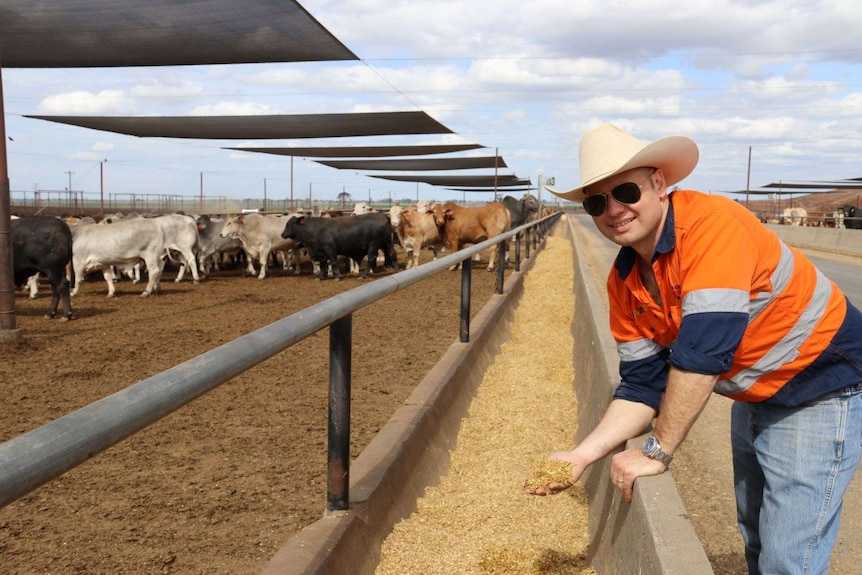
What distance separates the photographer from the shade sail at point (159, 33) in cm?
929

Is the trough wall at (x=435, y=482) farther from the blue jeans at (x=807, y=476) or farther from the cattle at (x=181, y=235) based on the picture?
the cattle at (x=181, y=235)

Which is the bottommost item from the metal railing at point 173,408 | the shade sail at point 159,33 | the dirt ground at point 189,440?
the dirt ground at point 189,440

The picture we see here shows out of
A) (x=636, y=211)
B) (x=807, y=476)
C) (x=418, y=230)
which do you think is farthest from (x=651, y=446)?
(x=418, y=230)

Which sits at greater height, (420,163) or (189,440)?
(420,163)

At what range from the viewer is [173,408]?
1.51 metres

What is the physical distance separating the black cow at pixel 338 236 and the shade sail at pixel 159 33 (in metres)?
6.21

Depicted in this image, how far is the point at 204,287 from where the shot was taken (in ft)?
50.7

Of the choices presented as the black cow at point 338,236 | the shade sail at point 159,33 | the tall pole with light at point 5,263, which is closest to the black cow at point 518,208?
the black cow at point 338,236

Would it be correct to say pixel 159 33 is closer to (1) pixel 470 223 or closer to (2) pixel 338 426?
(2) pixel 338 426

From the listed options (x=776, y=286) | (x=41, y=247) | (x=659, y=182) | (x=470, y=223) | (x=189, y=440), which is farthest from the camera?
(x=470, y=223)

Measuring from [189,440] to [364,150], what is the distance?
1811cm

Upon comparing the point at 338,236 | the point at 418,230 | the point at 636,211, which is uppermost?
the point at 636,211

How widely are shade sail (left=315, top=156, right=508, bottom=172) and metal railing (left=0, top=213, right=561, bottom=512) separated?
23.0 meters

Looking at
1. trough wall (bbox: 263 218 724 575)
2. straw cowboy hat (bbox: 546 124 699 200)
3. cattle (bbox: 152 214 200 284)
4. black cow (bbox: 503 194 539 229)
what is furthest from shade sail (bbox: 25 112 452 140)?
straw cowboy hat (bbox: 546 124 699 200)
